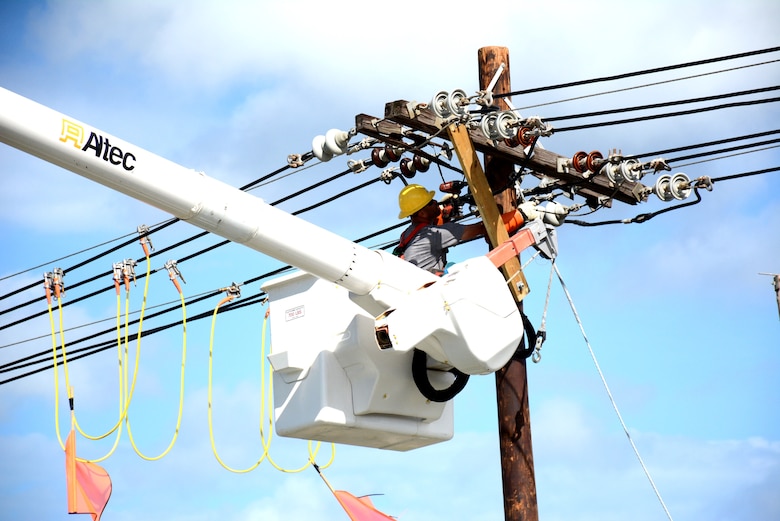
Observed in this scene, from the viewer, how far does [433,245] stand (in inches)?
444

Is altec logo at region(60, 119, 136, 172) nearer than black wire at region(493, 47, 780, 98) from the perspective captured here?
Yes

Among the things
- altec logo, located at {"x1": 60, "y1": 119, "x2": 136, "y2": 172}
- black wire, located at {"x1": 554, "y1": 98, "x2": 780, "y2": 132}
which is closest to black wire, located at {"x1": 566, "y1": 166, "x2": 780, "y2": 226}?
black wire, located at {"x1": 554, "y1": 98, "x2": 780, "y2": 132}

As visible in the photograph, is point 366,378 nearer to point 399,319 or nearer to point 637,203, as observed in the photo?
point 399,319

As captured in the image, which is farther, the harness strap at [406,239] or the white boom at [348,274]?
the harness strap at [406,239]

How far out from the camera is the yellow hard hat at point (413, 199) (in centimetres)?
1155

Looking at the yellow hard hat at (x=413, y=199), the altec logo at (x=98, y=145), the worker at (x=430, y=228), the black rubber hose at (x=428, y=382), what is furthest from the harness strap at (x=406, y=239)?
the altec logo at (x=98, y=145)

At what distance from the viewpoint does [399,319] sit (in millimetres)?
10188

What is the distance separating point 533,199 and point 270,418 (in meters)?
2.97

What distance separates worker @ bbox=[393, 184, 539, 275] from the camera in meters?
11.3

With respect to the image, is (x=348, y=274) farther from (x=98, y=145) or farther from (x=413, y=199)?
→ (x=98, y=145)

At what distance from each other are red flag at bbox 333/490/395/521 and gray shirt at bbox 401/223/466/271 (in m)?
2.28

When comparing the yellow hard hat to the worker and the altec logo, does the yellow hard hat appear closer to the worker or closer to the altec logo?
the worker

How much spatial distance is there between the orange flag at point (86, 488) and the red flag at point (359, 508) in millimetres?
2019

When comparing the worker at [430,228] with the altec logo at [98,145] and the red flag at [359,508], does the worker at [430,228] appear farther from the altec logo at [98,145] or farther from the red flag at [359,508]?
the altec logo at [98,145]
